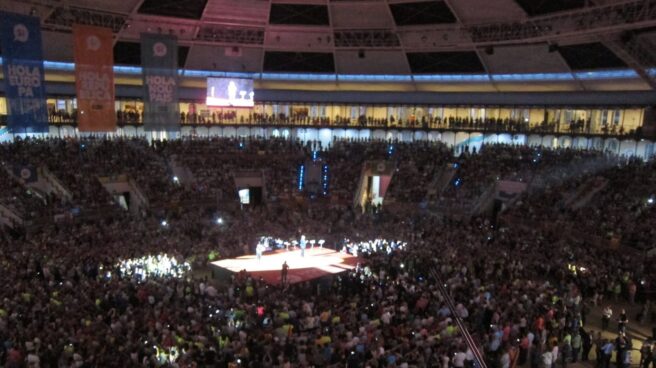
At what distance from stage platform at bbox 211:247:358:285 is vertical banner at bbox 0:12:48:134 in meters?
10.2

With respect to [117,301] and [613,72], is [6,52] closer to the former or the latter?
[117,301]

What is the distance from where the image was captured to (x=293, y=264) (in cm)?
2250

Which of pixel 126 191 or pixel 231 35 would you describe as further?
pixel 231 35

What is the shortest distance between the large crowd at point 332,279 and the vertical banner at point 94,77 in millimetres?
4471

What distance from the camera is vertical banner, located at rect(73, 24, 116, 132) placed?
80.0 feet

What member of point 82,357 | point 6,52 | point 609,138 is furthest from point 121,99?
point 609,138

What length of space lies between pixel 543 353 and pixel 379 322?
4.07 meters

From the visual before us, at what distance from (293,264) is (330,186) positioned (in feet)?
44.8

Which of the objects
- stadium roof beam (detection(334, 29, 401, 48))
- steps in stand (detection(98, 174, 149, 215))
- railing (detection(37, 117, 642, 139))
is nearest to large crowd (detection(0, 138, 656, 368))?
steps in stand (detection(98, 174, 149, 215))

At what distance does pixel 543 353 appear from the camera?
13.1 metres

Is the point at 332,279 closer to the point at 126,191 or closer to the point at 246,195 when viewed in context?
the point at 126,191

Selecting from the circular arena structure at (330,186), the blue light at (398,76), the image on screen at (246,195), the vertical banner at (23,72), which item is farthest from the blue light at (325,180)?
the vertical banner at (23,72)

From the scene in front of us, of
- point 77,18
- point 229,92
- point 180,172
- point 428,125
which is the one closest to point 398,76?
point 428,125

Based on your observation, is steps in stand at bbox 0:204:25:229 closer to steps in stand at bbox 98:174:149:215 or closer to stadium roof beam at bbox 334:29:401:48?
steps in stand at bbox 98:174:149:215
